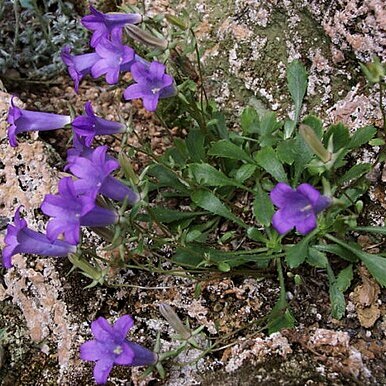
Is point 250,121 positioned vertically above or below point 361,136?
below

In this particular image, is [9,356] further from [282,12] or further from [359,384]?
[282,12]

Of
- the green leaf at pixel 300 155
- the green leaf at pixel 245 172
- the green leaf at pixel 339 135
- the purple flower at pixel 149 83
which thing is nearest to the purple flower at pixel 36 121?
the purple flower at pixel 149 83

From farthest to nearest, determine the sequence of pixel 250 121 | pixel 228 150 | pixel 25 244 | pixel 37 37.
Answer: pixel 37 37 < pixel 250 121 < pixel 228 150 < pixel 25 244

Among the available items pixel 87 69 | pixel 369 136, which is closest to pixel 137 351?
pixel 87 69

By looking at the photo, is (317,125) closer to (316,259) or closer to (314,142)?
(316,259)

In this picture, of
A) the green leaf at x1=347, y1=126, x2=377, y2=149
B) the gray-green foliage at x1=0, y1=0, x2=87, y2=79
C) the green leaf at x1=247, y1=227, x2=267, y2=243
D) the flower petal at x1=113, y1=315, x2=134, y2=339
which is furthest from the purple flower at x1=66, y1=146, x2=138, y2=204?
the gray-green foliage at x1=0, y1=0, x2=87, y2=79

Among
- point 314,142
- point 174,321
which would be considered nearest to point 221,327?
point 174,321
